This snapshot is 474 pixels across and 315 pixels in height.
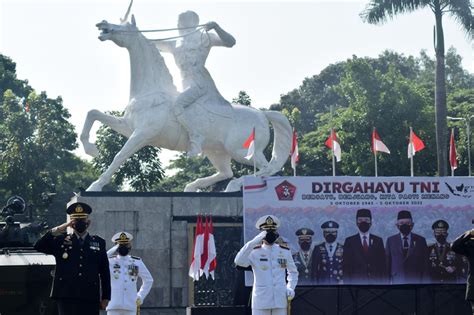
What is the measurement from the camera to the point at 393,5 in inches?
1479

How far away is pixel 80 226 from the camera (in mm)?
13945

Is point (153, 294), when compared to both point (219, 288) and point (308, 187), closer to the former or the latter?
point (219, 288)

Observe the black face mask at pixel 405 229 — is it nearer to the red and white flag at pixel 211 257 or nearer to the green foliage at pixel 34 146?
the red and white flag at pixel 211 257

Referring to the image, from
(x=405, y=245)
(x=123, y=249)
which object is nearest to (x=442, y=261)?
(x=405, y=245)

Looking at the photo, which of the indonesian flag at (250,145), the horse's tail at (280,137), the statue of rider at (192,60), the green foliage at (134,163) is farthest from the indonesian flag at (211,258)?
the green foliage at (134,163)

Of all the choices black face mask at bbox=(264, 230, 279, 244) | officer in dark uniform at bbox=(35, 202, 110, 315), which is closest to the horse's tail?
black face mask at bbox=(264, 230, 279, 244)

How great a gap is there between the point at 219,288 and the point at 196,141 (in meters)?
2.88

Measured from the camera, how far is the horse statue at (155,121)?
27234 millimetres

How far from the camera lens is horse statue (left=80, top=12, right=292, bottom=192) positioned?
1072 inches

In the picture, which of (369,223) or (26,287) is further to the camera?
(369,223)

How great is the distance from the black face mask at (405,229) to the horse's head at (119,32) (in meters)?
7.32

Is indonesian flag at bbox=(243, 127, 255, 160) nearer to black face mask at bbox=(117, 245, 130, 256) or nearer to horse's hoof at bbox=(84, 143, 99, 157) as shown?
horse's hoof at bbox=(84, 143, 99, 157)

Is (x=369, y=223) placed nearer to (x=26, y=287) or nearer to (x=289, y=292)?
(x=289, y=292)

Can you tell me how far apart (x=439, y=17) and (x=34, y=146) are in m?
13.8
